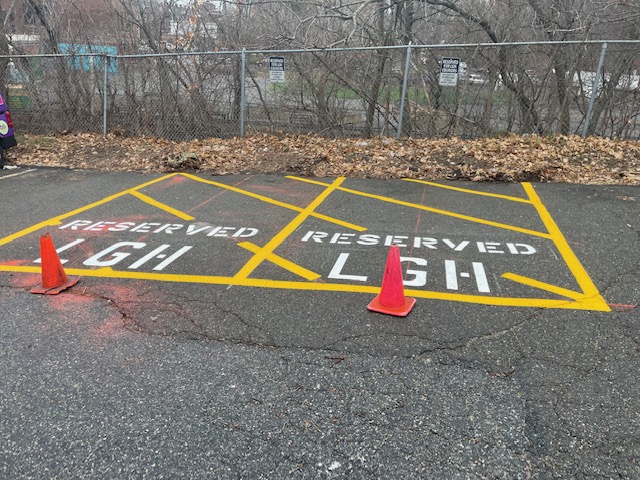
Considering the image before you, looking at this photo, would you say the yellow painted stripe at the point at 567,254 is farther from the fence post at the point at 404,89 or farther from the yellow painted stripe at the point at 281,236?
the fence post at the point at 404,89

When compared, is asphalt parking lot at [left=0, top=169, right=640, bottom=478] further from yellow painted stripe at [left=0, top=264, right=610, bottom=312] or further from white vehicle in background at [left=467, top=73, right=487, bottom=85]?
white vehicle in background at [left=467, top=73, right=487, bottom=85]

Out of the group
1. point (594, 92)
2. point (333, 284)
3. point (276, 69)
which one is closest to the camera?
point (333, 284)

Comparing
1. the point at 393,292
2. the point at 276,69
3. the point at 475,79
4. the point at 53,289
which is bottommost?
the point at 53,289

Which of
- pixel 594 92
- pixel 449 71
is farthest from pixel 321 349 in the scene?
pixel 594 92

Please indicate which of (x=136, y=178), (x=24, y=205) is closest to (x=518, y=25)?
(x=136, y=178)

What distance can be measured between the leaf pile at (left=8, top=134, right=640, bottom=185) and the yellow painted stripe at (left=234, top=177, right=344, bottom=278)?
5.22 feet

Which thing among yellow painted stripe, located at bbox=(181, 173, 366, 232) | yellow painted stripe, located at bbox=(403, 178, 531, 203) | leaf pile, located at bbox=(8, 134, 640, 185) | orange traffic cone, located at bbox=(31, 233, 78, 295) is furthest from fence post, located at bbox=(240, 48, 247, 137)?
orange traffic cone, located at bbox=(31, 233, 78, 295)

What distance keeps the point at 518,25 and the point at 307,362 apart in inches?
443

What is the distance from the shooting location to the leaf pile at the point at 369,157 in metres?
8.21

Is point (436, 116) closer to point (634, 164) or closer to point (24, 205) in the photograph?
point (634, 164)

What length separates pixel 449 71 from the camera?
9.57 meters

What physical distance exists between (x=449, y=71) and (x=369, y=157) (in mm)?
2487

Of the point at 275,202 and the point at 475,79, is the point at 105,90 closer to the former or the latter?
the point at 275,202

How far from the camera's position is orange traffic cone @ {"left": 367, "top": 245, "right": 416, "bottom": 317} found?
3707 millimetres
